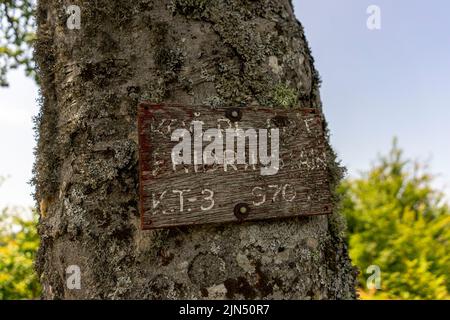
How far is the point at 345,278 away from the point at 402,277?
5098 mm

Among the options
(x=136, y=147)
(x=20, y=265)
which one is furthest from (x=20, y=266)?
(x=136, y=147)

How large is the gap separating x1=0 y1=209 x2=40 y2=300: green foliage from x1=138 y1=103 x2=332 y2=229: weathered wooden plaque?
4460 mm

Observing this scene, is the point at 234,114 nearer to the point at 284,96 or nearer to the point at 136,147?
the point at 284,96

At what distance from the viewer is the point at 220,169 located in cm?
154

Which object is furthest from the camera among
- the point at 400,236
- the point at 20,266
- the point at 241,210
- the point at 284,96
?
the point at 400,236

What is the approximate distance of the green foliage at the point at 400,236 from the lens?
6.23 metres

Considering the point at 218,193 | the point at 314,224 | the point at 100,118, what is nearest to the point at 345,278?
the point at 314,224

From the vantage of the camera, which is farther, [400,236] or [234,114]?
[400,236]

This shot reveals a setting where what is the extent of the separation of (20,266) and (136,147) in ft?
16.3

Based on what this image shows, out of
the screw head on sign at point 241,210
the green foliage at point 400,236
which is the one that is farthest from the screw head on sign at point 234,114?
the green foliage at point 400,236

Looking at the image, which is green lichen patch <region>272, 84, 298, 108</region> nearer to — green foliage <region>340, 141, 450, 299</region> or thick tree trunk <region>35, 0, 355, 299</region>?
thick tree trunk <region>35, 0, 355, 299</region>

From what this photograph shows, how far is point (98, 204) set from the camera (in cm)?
155

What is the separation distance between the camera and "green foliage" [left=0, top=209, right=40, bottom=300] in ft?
18.5

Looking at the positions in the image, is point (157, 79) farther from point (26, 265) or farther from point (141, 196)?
point (26, 265)
